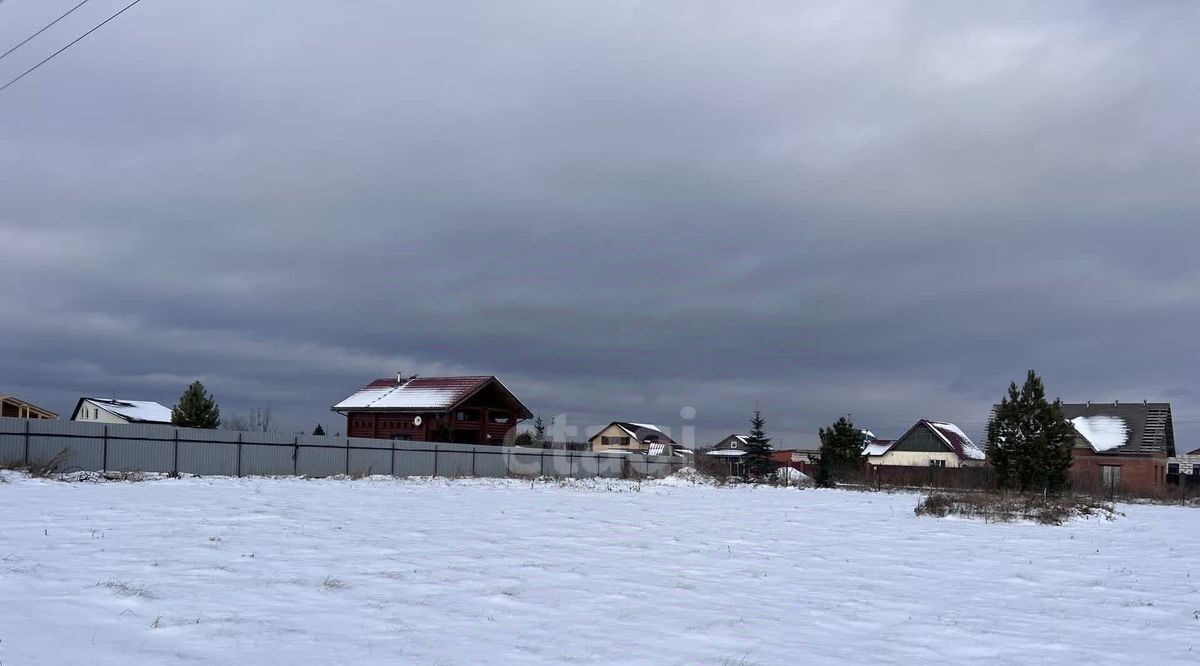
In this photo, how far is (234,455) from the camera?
1223 inches

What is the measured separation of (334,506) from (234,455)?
13.5m

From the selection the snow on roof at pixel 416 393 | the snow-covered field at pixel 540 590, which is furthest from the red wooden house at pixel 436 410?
the snow-covered field at pixel 540 590

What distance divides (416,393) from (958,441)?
44036 millimetres

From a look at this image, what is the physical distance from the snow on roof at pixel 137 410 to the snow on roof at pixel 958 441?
6504cm

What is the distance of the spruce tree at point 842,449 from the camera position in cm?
5106

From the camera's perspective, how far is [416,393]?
57875 millimetres

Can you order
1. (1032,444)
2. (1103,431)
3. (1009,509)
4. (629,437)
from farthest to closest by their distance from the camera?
(629,437)
(1103,431)
(1032,444)
(1009,509)

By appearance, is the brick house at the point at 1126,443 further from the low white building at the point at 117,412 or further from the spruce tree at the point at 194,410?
the low white building at the point at 117,412

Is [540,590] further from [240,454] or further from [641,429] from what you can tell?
[641,429]

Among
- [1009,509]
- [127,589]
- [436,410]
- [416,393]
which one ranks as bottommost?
[1009,509]

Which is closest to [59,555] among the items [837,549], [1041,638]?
[1041,638]

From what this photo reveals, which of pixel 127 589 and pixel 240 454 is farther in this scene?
pixel 240 454

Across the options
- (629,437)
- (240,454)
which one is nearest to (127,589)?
(240,454)

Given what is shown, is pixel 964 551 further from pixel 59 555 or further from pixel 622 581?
pixel 59 555
